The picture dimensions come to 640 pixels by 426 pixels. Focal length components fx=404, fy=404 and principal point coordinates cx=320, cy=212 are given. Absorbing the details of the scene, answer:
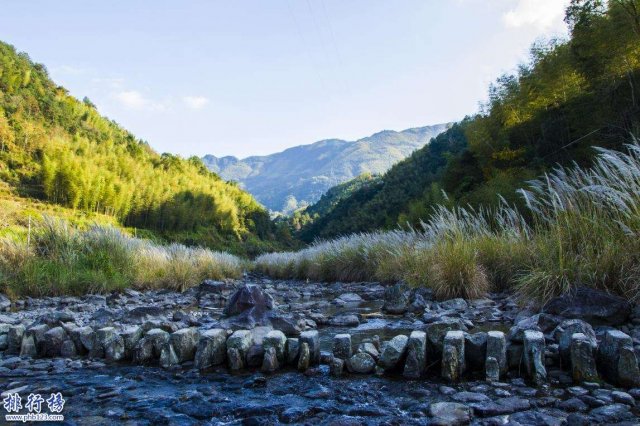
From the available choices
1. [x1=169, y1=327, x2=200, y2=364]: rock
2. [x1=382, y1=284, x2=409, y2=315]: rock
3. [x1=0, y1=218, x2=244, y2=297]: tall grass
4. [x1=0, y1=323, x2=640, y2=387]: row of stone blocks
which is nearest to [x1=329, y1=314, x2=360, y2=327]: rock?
[x1=382, y1=284, x2=409, y2=315]: rock

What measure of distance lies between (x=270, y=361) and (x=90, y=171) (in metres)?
31.1

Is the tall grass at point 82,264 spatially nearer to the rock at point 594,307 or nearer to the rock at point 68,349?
the rock at point 68,349

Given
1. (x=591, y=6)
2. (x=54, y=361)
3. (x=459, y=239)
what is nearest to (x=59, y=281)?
(x=54, y=361)

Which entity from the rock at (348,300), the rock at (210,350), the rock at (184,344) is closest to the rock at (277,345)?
the rock at (210,350)

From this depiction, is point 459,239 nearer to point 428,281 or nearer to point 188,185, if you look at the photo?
point 428,281

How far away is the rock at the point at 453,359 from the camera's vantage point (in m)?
2.22

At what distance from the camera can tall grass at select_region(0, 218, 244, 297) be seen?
21.0ft

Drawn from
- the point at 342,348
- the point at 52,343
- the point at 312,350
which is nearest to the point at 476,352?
the point at 342,348

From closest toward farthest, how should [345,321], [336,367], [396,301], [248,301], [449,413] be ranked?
[449,413] < [336,367] < [345,321] < [248,301] < [396,301]

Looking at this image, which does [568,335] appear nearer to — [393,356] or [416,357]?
[416,357]

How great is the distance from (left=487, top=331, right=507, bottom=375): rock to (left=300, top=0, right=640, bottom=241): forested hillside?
6.34 metres

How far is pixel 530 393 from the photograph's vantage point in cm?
196

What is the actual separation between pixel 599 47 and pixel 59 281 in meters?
19.2

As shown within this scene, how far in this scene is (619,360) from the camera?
78.9 inches
